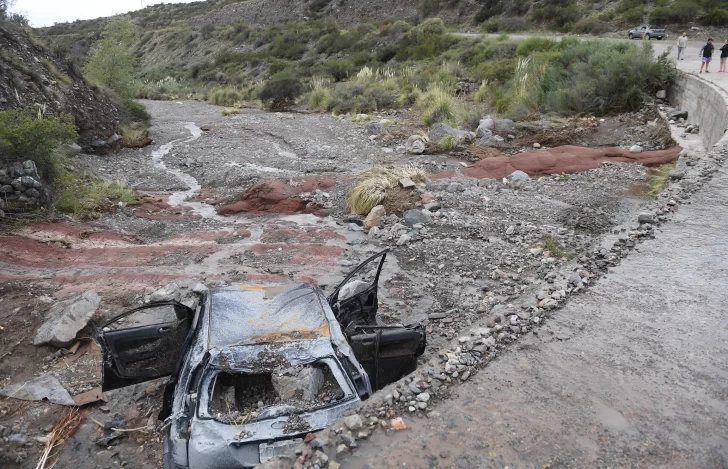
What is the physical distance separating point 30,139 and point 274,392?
380 inches

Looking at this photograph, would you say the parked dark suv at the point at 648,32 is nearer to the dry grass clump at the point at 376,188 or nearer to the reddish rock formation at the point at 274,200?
the dry grass clump at the point at 376,188

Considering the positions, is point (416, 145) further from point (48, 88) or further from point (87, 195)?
point (48, 88)

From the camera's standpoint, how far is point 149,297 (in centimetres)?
738

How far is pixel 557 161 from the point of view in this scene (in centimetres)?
1278

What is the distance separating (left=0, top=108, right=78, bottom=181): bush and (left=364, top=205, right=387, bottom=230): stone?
689 cm

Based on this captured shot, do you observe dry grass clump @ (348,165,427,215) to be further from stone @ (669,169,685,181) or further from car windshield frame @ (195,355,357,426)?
car windshield frame @ (195,355,357,426)

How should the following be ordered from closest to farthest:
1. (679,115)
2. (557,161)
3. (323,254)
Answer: (323,254) → (557,161) → (679,115)

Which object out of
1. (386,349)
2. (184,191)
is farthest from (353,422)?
(184,191)

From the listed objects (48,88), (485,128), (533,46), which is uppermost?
(48,88)

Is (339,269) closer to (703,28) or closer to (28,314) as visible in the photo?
(28,314)

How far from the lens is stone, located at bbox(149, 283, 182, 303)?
7227 mm

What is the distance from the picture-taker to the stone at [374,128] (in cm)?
1885

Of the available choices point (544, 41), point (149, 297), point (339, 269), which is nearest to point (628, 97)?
point (544, 41)

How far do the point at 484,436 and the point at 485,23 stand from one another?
140 feet
